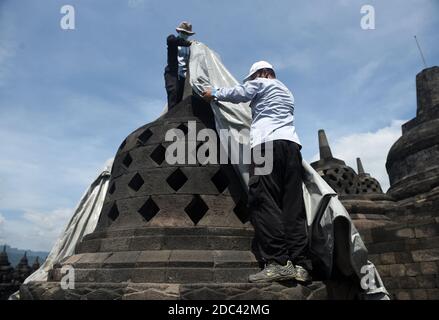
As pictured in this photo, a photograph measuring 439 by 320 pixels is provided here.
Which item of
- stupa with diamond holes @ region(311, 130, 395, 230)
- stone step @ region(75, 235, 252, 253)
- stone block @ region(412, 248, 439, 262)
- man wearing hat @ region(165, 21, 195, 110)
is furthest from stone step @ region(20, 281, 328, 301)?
stupa with diamond holes @ region(311, 130, 395, 230)

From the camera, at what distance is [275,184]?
3449 millimetres

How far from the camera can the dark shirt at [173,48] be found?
205 inches

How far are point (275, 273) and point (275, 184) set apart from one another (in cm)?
93

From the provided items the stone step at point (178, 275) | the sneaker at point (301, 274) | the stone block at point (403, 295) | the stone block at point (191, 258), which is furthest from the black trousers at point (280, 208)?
the stone block at point (403, 295)

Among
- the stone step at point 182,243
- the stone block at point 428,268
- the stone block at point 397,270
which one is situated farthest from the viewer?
the stone block at point 397,270

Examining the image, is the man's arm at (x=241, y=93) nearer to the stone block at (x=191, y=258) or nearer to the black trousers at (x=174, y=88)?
the black trousers at (x=174, y=88)

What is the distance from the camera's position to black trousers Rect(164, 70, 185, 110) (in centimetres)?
540

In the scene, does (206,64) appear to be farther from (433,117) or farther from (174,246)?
(433,117)

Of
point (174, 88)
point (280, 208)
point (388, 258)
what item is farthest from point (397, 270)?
point (174, 88)

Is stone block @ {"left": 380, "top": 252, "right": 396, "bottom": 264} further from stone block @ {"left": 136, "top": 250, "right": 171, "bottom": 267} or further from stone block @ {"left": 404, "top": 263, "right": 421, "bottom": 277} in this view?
stone block @ {"left": 136, "top": 250, "right": 171, "bottom": 267}

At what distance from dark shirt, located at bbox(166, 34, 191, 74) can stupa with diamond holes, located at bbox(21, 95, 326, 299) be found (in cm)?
104

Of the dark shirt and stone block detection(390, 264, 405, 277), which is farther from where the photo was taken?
stone block detection(390, 264, 405, 277)

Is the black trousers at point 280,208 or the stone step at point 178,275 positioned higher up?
Answer: the black trousers at point 280,208

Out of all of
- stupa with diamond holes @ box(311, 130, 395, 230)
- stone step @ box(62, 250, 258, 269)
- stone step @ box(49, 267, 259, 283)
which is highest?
stupa with diamond holes @ box(311, 130, 395, 230)
